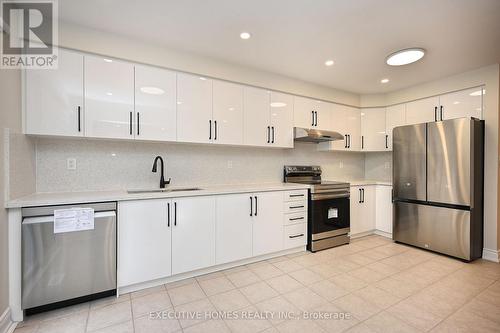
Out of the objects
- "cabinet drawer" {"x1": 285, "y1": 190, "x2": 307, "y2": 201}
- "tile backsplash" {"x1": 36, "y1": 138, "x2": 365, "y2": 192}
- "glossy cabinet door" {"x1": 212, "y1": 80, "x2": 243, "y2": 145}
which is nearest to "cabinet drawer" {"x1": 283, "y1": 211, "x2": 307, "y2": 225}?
"cabinet drawer" {"x1": 285, "y1": 190, "x2": 307, "y2": 201}

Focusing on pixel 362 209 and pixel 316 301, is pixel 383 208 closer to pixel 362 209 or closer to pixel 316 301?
pixel 362 209

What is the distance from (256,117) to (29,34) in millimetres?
2363

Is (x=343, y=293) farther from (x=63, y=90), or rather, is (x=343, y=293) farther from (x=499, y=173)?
(x=63, y=90)

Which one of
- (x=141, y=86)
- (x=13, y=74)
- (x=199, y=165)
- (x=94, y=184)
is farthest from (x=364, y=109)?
(x=13, y=74)

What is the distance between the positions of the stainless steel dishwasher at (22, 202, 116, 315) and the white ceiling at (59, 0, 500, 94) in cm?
170

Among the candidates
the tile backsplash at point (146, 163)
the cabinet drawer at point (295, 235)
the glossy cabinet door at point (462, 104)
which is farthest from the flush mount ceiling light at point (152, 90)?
the glossy cabinet door at point (462, 104)

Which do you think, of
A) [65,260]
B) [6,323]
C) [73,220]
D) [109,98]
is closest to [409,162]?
[109,98]

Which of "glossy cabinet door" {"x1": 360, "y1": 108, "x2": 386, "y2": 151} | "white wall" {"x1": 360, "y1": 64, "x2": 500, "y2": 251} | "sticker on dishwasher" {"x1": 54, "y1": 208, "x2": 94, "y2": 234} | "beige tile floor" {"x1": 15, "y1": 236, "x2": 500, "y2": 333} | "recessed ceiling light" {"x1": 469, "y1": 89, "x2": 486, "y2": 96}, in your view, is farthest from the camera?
"glossy cabinet door" {"x1": 360, "y1": 108, "x2": 386, "y2": 151}

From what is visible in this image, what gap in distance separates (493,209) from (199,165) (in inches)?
151

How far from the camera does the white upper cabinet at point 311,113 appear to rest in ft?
11.6

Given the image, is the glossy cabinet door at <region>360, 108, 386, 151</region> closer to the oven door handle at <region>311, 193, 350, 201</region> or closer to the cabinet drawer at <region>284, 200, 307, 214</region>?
the oven door handle at <region>311, 193, 350, 201</region>

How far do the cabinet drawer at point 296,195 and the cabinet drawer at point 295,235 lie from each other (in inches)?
14.1

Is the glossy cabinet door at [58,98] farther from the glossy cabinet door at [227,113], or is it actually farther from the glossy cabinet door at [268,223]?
the glossy cabinet door at [268,223]

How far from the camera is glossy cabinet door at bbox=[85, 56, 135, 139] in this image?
2227 millimetres
